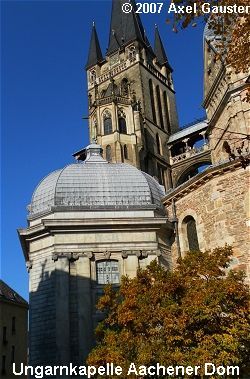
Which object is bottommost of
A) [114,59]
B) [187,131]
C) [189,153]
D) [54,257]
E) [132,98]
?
[54,257]

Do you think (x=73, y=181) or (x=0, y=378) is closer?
(x=73, y=181)

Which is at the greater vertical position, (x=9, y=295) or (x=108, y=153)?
(x=108, y=153)

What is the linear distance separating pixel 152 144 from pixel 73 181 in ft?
104

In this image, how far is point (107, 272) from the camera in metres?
21.3

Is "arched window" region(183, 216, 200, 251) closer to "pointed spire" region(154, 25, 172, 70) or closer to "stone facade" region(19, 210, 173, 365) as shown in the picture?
"stone facade" region(19, 210, 173, 365)

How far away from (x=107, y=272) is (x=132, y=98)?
112 ft

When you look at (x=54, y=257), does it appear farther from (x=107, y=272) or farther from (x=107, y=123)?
(x=107, y=123)

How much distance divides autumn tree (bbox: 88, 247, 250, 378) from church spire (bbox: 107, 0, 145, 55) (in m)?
50.5

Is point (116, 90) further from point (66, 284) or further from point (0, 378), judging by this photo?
point (66, 284)

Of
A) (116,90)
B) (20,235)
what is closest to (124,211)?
(20,235)

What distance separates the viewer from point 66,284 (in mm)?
20344

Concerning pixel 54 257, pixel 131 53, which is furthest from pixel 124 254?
pixel 131 53

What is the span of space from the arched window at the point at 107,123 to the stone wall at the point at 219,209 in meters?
27.3

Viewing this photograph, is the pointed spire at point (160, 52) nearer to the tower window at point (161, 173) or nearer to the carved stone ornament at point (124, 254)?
the tower window at point (161, 173)
